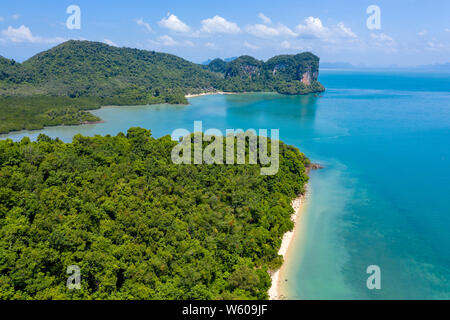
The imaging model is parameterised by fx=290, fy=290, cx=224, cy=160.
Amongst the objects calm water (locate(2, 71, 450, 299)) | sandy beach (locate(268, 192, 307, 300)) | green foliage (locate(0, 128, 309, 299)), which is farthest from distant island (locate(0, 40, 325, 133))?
sandy beach (locate(268, 192, 307, 300))

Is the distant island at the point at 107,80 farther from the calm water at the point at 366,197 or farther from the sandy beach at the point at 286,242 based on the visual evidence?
the sandy beach at the point at 286,242

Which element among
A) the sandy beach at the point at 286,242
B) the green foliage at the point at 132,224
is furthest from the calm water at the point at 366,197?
the green foliage at the point at 132,224

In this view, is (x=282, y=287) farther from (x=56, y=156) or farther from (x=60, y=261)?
(x=56, y=156)

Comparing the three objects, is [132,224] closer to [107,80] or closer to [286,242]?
[286,242]

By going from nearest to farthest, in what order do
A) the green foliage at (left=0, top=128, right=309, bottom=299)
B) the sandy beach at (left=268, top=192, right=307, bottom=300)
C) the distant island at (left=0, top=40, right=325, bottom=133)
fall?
the green foliage at (left=0, top=128, right=309, bottom=299) → the sandy beach at (left=268, top=192, right=307, bottom=300) → the distant island at (left=0, top=40, right=325, bottom=133)

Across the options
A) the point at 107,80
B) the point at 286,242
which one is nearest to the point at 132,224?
the point at 286,242

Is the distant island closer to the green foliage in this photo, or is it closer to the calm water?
the calm water

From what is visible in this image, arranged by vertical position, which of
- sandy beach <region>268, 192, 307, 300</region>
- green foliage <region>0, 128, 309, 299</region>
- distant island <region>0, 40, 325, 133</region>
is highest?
distant island <region>0, 40, 325, 133</region>

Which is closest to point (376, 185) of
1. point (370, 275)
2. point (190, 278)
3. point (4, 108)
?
point (370, 275)
